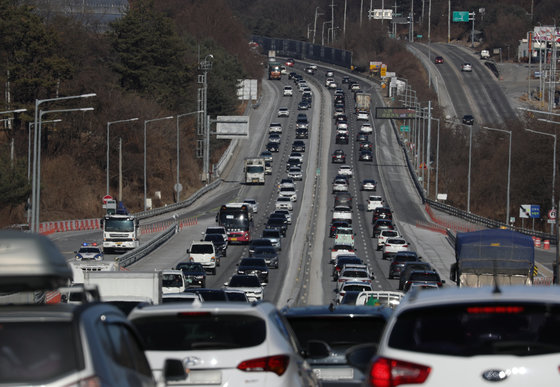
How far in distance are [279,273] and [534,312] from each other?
1841 inches

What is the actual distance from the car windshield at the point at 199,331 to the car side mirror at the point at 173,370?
1063 millimetres

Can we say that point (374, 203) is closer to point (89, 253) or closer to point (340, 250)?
point (340, 250)

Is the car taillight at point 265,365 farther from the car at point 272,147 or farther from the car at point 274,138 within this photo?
the car at point 274,138

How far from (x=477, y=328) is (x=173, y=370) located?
239 centimetres

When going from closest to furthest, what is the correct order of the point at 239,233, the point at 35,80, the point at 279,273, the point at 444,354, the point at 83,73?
the point at 444,354, the point at 279,273, the point at 239,233, the point at 35,80, the point at 83,73

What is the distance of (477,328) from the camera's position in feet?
25.7

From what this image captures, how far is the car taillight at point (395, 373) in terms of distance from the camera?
24.5 feet

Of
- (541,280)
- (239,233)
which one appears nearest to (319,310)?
(541,280)

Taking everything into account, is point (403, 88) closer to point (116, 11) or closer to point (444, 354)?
point (116, 11)

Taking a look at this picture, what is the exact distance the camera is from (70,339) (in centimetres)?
687

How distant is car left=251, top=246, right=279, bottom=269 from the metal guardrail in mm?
5732

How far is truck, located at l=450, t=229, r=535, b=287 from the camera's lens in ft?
115

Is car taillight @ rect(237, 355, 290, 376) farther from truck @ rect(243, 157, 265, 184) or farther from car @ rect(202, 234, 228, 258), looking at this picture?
truck @ rect(243, 157, 265, 184)

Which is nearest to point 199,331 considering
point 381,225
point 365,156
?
point 381,225
